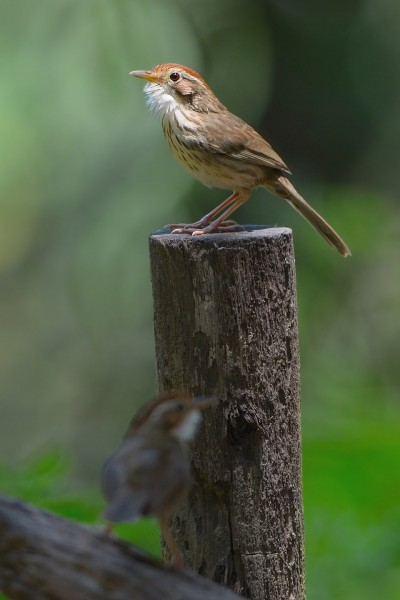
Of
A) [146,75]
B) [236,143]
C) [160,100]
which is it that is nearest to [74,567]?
[236,143]

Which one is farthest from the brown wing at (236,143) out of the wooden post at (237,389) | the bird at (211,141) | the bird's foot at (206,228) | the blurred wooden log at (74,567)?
the blurred wooden log at (74,567)

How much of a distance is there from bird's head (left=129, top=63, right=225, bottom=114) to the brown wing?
7.1 inches

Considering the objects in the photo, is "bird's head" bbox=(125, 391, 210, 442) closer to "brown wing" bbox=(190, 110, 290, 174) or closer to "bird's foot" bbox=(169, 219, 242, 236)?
"bird's foot" bbox=(169, 219, 242, 236)

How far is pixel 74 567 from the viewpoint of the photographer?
2711 millimetres

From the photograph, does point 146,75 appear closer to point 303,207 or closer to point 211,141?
point 211,141

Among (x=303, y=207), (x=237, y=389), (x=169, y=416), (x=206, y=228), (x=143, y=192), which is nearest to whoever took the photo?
(x=169, y=416)

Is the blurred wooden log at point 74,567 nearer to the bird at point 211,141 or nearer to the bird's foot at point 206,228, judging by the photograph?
the bird's foot at point 206,228

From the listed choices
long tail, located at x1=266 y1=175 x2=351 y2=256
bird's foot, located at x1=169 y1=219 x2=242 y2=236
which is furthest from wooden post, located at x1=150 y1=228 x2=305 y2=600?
long tail, located at x1=266 y1=175 x2=351 y2=256

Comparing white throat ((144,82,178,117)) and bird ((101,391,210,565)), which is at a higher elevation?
white throat ((144,82,178,117))

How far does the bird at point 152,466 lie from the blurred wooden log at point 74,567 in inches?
3.9

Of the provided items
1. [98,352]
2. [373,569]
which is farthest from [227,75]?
[373,569]

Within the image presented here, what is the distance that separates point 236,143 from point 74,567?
2835 mm

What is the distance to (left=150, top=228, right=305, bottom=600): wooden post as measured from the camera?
3758 mm

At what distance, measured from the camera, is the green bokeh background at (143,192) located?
10.0m
